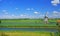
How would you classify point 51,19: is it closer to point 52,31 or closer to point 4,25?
point 52,31

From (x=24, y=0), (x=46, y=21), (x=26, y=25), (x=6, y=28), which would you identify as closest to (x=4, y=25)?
(x=6, y=28)

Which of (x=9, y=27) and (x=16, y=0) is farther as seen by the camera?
(x=9, y=27)

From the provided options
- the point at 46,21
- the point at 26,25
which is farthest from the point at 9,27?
the point at 46,21

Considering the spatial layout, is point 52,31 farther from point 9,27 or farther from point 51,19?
point 9,27

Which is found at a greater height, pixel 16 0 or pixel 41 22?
pixel 16 0

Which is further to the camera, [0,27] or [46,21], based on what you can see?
[0,27]

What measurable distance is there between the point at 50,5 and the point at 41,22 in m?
0.62

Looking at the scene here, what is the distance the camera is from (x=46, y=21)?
473cm

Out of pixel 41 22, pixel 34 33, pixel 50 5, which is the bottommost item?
pixel 34 33

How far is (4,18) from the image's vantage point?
491cm

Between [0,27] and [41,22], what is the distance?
139 centimetres

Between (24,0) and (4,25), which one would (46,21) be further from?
(4,25)

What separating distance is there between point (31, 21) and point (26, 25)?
214mm

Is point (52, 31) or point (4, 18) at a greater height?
point (4, 18)
